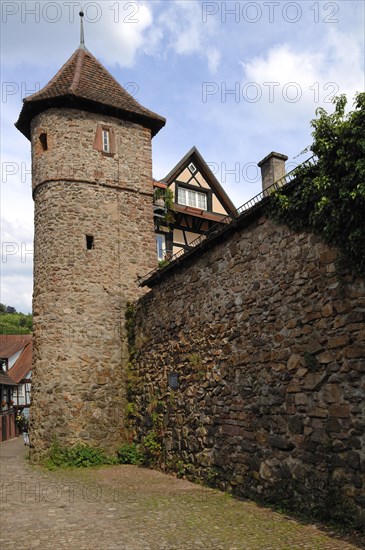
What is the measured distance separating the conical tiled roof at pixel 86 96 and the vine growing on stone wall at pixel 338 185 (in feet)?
29.4

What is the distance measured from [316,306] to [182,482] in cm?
481

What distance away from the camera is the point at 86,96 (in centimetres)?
1427

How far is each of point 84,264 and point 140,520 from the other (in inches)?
301

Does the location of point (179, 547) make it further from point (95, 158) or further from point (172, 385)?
point (95, 158)

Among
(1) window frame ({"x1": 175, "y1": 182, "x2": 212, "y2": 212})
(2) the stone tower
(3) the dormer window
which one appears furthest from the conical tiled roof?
(3) the dormer window

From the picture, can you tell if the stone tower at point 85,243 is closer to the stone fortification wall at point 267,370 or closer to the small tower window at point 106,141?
the small tower window at point 106,141

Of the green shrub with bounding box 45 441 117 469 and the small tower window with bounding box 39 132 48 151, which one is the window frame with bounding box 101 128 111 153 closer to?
the small tower window with bounding box 39 132 48 151

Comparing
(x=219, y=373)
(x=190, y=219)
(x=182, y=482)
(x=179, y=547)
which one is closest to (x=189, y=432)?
(x=182, y=482)

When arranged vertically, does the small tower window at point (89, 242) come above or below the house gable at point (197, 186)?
below

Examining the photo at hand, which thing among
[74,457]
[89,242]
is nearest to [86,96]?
Answer: [89,242]

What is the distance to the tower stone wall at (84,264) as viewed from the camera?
1258 cm

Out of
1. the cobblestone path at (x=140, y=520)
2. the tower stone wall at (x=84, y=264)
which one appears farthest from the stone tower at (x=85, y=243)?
the cobblestone path at (x=140, y=520)

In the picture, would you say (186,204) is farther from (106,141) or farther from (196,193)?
(106,141)

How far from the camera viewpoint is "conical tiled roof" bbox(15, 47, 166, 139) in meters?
14.2
